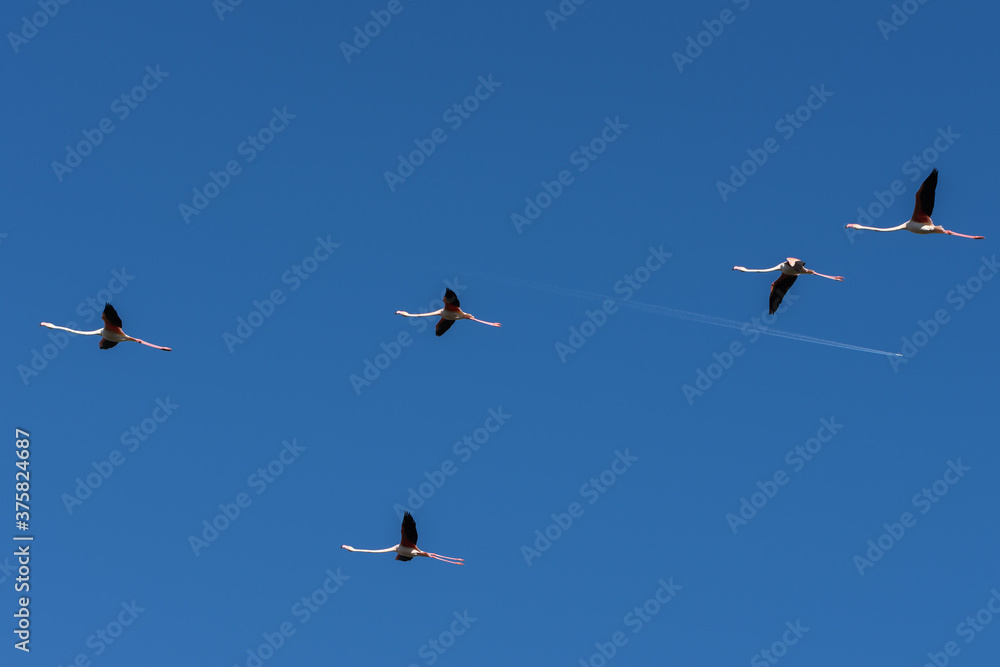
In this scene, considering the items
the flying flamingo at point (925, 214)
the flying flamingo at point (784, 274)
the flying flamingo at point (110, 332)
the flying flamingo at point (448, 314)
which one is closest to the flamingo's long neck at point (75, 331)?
the flying flamingo at point (110, 332)

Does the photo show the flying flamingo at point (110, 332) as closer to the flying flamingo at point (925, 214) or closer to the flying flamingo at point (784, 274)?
the flying flamingo at point (784, 274)

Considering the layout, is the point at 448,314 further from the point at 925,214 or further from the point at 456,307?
the point at 925,214

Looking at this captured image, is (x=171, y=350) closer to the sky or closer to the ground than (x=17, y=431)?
closer to the sky

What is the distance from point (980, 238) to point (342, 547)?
28.6 metres

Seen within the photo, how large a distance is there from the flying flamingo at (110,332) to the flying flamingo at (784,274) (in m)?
22.7

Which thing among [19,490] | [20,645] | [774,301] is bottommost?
[20,645]

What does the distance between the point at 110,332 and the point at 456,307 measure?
1315cm

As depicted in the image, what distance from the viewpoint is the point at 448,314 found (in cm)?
5456

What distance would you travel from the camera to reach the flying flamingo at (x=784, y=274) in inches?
1967

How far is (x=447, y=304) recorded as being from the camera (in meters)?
53.9

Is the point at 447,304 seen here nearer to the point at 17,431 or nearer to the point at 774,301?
the point at 774,301

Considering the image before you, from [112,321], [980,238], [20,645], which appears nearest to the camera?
[980,238]

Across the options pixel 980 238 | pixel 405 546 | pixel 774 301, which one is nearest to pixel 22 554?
pixel 405 546

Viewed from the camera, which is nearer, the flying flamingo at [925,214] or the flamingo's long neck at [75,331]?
the flying flamingo at [925,214]
